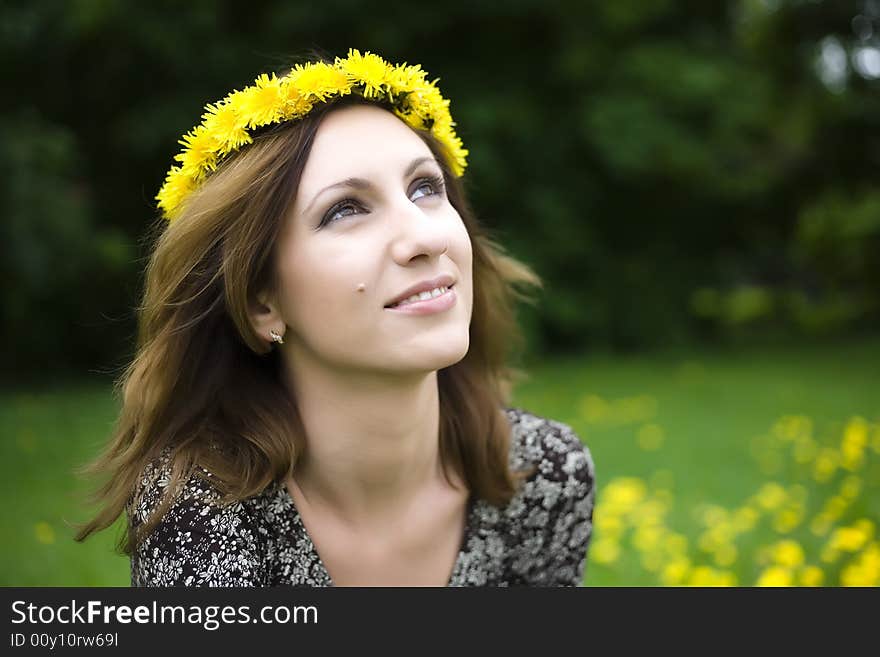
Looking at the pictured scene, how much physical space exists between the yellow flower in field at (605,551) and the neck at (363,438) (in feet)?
6.30

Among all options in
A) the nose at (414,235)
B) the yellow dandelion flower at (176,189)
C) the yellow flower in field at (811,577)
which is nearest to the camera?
the nose at (414,235)

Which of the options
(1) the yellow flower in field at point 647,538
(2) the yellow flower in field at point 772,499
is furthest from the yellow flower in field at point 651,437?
(1) the yellow flower in field at point 647,538

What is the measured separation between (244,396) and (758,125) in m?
14.2

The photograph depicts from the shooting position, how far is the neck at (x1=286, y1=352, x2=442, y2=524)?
2.19 metres

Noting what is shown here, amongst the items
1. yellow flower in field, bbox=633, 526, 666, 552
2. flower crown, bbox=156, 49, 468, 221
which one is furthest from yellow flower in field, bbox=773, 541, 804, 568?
flower crown, bbox=156, 49, 468, 221

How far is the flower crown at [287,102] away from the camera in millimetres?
2090

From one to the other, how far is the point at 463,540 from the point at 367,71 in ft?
3.86

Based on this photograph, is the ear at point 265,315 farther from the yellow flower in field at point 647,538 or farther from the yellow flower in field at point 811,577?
the yellow flower in field at point 647,538

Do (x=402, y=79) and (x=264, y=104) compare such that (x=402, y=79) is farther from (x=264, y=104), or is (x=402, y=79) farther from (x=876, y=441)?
(x=876, y=441)

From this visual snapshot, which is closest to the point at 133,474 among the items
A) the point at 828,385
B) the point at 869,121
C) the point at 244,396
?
the point at 244,396

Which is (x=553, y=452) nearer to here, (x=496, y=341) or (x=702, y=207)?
(x=496, y=341)

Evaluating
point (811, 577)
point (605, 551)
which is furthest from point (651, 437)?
point (811, 577)

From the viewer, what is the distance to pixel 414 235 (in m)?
2.01

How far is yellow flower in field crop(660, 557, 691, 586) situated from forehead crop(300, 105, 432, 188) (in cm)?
206
